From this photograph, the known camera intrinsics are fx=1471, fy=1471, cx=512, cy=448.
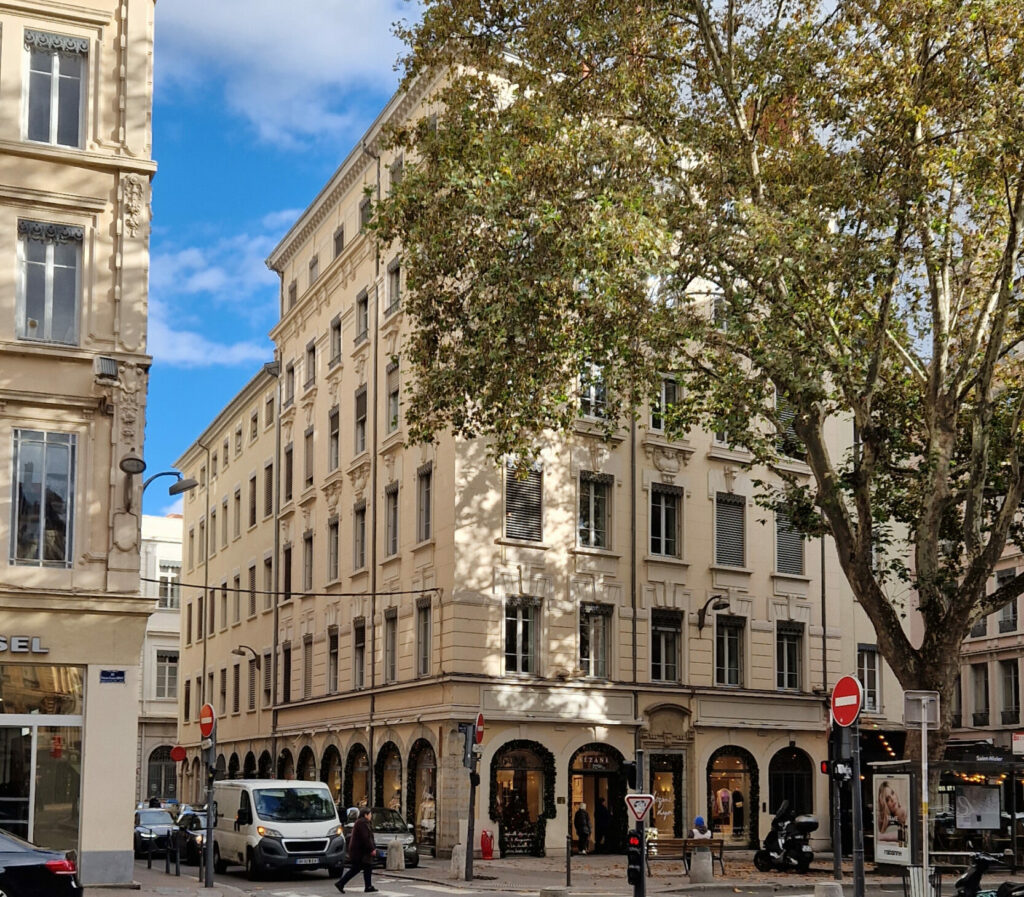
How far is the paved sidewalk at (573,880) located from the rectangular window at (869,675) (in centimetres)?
808

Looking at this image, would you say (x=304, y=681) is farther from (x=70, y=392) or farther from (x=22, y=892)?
(x=22, y=892)

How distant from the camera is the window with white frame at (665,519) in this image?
1537 inches

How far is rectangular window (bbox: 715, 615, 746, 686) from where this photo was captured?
1560 inches

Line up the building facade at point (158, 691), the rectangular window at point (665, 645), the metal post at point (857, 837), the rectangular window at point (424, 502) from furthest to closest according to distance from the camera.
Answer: the building facade at point (158, 691) → the rectangular window at point (665, 645) → the rectangular window at point (424, 502) → the metal post at point (857, 837)

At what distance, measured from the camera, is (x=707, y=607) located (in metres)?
39.3

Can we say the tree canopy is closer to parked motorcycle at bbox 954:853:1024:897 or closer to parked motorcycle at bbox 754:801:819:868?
parked motorcycle at bbox 754:801:819:868

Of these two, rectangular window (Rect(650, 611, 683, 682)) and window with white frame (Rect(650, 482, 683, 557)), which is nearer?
Result: rectangular window (Rect(650, 611, 683, 682))

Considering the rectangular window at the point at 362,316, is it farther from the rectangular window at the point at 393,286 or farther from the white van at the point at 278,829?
the white van at the point at 278,829

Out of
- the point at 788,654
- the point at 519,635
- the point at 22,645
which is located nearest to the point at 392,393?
the point at 519,635

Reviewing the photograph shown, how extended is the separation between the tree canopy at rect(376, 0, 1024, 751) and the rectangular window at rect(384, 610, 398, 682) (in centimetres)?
1335

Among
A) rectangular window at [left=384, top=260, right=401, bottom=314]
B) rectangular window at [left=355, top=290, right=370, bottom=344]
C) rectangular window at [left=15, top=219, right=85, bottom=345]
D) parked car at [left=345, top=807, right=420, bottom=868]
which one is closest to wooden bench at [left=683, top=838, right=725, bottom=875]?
parked car at [left=345, top=807, right=420, bottom=868]

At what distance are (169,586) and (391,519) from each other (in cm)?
3740

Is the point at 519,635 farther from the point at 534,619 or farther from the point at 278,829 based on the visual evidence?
the point at 278,829

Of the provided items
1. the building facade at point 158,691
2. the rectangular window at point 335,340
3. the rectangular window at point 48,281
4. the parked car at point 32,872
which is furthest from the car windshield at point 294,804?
the building facade at point 158,691
